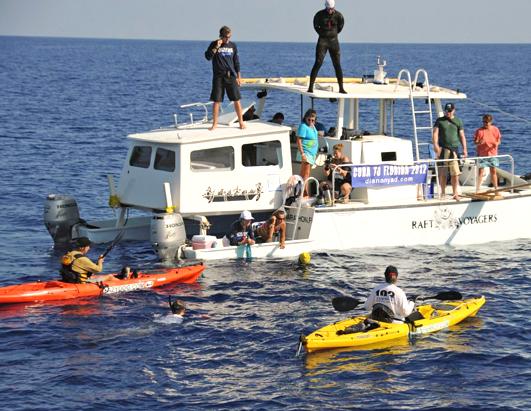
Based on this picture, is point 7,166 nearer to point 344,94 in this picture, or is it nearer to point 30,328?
point 344,94

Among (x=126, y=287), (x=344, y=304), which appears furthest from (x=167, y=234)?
(x=344, y=304)

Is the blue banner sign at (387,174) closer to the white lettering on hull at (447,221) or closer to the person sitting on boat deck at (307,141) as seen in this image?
the white lettering on hull at (447,221)

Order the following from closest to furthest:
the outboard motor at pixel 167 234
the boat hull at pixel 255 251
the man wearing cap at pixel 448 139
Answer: the outboard motor at pixel 167 234 → the boat hull at pixel 255 251 → the man wearing cap at pixel 448 139

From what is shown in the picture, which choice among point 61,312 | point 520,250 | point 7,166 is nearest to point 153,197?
point 61,312

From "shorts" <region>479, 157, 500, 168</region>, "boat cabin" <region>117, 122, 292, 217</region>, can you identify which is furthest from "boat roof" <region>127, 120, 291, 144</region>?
"shorts" <region>479, 157, 500, 168</region>

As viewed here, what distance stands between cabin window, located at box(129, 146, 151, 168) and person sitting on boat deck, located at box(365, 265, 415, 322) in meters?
7.35

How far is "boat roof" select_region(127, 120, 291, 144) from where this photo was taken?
24.6 metres

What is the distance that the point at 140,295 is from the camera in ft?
74.4

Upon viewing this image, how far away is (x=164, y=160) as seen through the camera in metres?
24.8

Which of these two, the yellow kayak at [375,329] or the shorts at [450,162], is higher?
the shorts at [450,162]

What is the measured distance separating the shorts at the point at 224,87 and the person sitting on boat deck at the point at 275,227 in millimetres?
2887

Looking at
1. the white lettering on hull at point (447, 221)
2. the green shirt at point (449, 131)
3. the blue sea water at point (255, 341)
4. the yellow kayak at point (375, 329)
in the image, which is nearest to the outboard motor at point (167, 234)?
the blue sea water at point (255, 341)

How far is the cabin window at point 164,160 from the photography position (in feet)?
80.7

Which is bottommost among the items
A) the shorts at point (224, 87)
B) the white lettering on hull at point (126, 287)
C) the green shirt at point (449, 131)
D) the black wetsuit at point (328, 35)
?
the white lettering on hull at point (126, 287)
